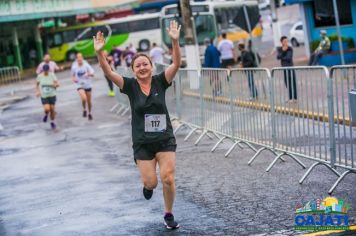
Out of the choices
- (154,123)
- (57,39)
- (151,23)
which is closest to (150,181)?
(154,123)

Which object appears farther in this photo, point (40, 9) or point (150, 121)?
point (40, 9)

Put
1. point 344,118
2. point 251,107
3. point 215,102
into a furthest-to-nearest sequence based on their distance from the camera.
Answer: point 215,102
point 251,107
point 344,118

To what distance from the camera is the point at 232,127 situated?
11.6m

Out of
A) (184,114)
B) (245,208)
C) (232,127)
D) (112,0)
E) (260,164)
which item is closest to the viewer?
(245,208)

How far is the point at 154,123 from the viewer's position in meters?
7.02

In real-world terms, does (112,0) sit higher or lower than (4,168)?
higher

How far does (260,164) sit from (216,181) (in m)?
1.24

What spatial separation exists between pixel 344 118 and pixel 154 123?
2.48 metres

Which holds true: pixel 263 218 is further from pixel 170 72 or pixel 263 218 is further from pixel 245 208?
pixel 170 72

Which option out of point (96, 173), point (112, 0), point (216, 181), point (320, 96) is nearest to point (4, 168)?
point (96, 173)

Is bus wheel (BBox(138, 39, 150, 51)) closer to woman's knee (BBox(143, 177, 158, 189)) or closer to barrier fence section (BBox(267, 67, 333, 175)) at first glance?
barrier fence section (BBox(267, 67, 333, 175))

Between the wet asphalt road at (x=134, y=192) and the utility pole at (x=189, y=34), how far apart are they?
23.1 feet

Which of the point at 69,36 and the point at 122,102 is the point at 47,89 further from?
the point at 69,36

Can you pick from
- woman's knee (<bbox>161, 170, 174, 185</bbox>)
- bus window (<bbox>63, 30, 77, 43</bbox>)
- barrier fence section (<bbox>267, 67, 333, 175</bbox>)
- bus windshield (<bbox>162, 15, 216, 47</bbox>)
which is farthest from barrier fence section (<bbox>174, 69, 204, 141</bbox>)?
bus window (<bbox>63, 30, 77, 43</bbox>)
